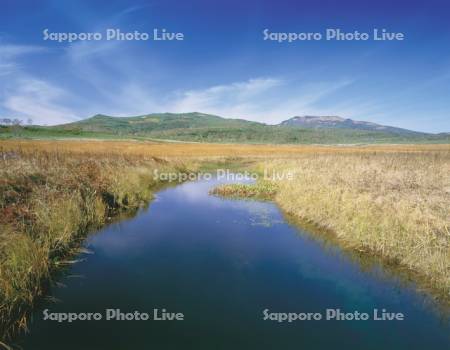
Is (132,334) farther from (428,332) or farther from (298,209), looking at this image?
(298,209)

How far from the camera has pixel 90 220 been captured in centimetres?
1265

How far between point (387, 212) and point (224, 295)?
679cm

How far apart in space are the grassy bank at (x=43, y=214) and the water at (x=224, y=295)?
0.54 meters

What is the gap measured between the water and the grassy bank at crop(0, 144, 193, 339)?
1.76 feet

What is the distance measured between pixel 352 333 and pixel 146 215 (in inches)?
444

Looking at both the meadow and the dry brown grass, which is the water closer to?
the meadow

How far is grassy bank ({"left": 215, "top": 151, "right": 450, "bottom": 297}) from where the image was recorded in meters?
8.61

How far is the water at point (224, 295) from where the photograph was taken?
20.1 feet

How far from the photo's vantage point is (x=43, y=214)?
9664 mm

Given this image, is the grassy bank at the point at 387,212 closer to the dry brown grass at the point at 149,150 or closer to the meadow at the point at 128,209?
the meadow at the point at 128,209

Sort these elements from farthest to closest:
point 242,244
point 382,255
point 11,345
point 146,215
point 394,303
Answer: point 146,215 → point 242,244 → point 382,255 → point 394,303 → point 11,345

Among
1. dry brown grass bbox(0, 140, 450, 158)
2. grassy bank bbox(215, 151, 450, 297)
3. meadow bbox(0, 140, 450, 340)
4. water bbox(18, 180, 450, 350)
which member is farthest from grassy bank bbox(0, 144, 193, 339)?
dry brown grass bbox(0, 140, 450, 158)

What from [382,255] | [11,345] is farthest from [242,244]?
[11,345]

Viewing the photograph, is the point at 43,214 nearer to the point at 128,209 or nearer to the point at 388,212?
the point at 128,209
